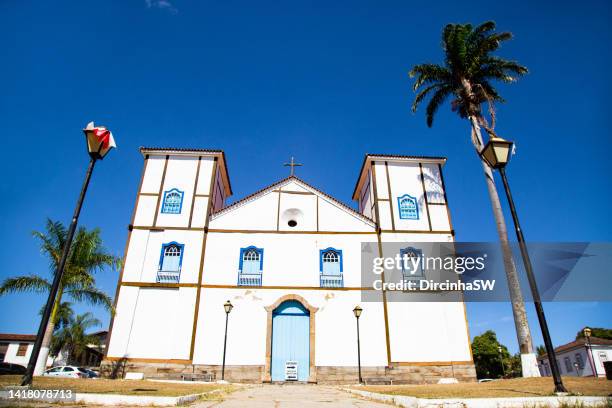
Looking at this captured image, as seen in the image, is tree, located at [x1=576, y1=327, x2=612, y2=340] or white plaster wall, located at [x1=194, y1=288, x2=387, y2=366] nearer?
white plaster wall, located at [x1=194, y1=288, x2=387, y2=366]

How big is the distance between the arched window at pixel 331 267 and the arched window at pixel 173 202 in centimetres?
780

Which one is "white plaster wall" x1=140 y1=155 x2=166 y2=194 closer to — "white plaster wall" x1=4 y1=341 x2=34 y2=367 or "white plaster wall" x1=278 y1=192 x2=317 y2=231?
"white plaster wall" x1=278 y1=192 x2=317 y2=231

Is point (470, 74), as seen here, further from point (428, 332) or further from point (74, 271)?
point (74, 271)

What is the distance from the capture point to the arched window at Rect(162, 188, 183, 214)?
19453mm

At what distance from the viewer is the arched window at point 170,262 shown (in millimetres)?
17859

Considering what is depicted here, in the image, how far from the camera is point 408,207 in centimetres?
2031

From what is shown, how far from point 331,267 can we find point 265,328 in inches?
171

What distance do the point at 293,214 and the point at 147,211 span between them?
24.8ft

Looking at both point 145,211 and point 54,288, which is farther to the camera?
point 145,211

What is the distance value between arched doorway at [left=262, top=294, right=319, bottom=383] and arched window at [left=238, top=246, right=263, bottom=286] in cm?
153

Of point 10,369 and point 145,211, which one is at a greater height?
point 145,211

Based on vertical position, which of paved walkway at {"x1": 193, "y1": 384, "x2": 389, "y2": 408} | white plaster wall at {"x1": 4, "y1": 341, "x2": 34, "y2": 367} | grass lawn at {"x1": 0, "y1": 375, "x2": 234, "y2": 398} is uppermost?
white plaster wall at {"x1": 4, "y1": 341, "x2": 34, "y2": 367}

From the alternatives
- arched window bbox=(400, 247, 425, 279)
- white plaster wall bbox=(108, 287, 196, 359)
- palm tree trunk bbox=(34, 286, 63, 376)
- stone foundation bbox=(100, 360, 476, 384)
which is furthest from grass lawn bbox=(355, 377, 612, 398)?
palm tree trunk bbox=(34, 286, 63, 376)

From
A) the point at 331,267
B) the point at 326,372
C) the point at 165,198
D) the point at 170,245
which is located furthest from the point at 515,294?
the point at 165,198
